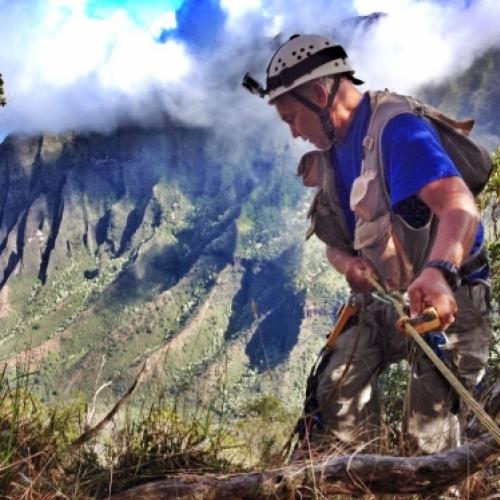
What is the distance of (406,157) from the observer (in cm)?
349

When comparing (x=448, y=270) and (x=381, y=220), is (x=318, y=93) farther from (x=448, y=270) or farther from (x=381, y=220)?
(x=448, y=270)

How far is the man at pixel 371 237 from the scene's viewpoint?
3.85 m

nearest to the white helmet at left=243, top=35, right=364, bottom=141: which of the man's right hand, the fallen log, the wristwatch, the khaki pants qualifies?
the man's right hand

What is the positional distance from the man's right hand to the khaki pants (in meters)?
0.15

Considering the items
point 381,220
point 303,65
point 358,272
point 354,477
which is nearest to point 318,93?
point 303,65

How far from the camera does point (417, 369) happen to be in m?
4.21

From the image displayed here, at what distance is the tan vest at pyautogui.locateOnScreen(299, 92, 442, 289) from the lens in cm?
393

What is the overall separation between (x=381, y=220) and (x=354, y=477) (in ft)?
6.12

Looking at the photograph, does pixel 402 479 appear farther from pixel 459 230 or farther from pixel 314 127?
pixel 314 127

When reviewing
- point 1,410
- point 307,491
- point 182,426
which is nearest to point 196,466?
point 182,426

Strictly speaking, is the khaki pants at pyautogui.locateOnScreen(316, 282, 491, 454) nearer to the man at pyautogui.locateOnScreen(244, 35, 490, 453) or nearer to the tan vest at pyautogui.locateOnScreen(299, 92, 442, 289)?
the man at pyautogui.locateOnScreen(244, 35, 490, 453)

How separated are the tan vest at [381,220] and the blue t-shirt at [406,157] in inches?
2.8

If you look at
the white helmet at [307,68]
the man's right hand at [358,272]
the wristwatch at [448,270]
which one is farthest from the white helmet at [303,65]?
the wristwatch at [448,270]

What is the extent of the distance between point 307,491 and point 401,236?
74.0 inches
